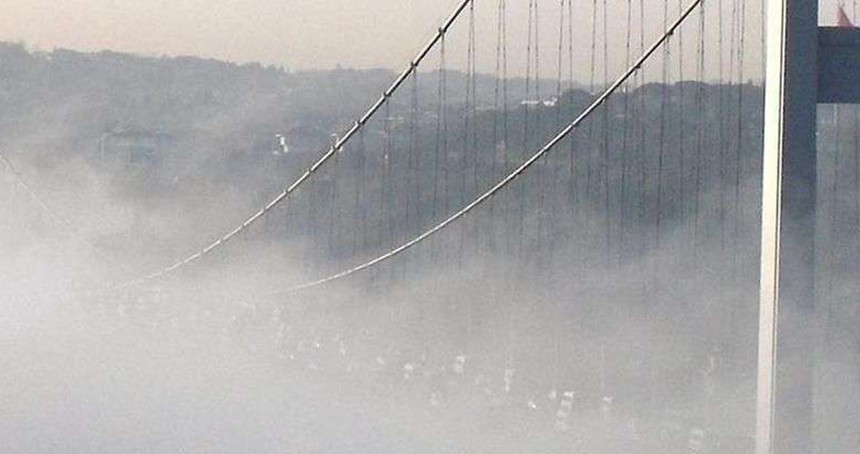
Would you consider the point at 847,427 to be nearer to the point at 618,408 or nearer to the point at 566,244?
the point at 618,408

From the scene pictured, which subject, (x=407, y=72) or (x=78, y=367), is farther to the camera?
(x=78, y=367)

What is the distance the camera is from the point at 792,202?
6.09 meters

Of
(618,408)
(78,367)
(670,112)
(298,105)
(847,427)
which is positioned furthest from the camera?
(298,105)

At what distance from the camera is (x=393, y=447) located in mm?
11188

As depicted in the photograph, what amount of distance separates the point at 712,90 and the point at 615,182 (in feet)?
8.71

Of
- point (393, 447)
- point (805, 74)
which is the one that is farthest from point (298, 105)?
point (805, 74)

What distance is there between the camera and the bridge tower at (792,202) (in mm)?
6090

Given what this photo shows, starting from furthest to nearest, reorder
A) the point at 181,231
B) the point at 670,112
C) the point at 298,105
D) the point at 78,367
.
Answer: the point at 181,231 → the point at 298,105 → the point at 78,367 → the point at 670,112

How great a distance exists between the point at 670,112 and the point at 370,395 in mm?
2883

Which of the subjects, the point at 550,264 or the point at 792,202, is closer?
the point at 792,202

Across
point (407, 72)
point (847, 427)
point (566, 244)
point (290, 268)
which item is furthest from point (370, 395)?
point (290, 268)

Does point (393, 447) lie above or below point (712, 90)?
below

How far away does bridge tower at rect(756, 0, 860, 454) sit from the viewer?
20.0 ft

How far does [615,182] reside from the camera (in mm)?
20047
